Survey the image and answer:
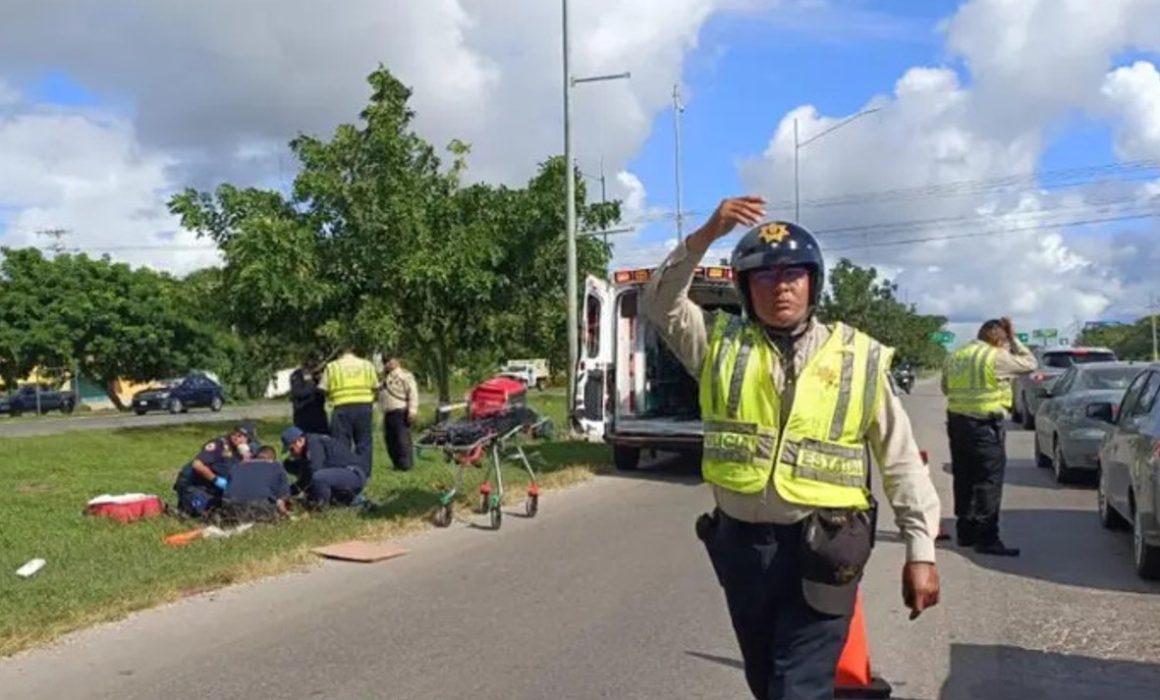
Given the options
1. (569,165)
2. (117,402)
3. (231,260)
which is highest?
(569,165)

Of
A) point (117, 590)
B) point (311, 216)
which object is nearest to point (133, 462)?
point (311, 216)

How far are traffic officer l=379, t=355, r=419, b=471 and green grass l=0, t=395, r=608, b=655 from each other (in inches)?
9.6

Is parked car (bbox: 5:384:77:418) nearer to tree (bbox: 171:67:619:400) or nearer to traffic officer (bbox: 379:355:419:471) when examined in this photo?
tree (bbox: 171:67:619:400)

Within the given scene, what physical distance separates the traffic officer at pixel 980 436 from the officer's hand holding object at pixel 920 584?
6574 millimetres

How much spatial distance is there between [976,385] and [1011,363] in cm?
39

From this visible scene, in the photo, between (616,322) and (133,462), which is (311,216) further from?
(616,322)

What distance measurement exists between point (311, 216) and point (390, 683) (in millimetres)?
18245

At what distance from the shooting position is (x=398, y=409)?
15.5 metres

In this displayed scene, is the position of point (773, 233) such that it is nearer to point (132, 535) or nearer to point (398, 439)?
point (132, 535)

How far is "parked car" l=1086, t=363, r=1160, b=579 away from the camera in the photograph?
8130 millimetres

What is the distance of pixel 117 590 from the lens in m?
8.05

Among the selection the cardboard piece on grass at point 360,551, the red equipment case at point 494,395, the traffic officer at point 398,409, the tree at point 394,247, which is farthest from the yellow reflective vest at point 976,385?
the tree at point 394,247

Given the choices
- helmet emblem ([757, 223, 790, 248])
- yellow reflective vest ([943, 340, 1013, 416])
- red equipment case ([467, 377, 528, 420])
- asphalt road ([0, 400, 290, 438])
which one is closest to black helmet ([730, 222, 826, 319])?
helmet emblem ([757, 223, 790, 248])

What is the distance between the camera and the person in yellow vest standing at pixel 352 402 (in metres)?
13.5
